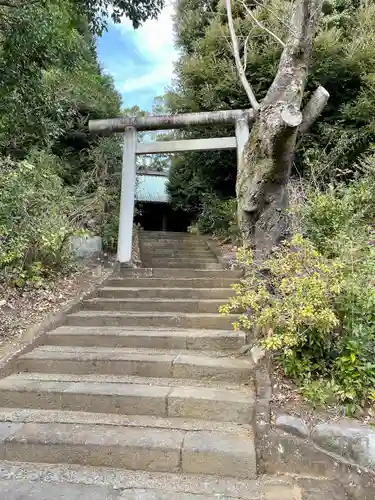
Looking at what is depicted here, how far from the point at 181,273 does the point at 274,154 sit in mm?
2609

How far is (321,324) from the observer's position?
254cm

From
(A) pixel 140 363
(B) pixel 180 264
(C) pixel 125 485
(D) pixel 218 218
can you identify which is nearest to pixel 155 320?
(A) pixel 140 363

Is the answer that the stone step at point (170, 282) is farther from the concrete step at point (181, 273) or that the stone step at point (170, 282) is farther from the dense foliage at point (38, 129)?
the dense foliage at point (38, 129)

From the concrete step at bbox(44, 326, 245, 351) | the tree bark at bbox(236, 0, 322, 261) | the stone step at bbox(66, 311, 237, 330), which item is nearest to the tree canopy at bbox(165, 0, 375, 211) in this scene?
the tree bark at bbox(236, 0, 322, 261)

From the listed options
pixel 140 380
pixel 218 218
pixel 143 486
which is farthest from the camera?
pixel 218 218

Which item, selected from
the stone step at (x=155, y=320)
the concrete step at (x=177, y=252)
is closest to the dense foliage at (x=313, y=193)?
the stone step at (x=155, y=320)

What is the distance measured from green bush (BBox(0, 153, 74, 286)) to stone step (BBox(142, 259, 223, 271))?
1931mm

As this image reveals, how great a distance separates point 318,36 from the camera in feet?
26.9

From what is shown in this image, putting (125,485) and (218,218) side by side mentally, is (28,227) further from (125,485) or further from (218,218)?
(218,218)

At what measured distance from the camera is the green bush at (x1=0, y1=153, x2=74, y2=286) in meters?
4.20

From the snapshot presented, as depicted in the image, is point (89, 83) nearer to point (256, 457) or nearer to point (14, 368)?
point (14, 368)

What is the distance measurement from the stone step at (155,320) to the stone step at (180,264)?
78.9 inches

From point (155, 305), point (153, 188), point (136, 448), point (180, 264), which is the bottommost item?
point (136, 448)

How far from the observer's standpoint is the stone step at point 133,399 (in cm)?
272
